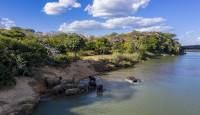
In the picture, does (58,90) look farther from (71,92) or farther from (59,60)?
(59,60)

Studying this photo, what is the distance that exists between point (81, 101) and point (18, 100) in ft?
22.6

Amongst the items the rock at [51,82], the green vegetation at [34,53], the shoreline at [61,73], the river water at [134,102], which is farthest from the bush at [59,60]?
the river water at [134,102]

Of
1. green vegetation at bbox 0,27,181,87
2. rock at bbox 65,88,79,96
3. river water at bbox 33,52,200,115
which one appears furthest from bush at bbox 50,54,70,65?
rock at bbox 65,88,79,96

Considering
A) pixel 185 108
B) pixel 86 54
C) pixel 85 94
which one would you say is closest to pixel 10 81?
pixel 85 94

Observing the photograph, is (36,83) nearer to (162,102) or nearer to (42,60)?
(42,60)

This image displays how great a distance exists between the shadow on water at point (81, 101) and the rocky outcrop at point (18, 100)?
0.99 m

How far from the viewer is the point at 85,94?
32.7 metres

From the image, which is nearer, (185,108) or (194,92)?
(185,108)

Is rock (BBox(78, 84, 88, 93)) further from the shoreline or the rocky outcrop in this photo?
the rocky outcrop

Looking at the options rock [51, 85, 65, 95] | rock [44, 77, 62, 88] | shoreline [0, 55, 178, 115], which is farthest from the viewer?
rock [44, 77, 62, 88]

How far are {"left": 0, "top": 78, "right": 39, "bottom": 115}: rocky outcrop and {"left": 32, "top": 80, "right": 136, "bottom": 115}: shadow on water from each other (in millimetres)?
994

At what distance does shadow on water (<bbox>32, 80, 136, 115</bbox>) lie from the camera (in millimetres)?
25891

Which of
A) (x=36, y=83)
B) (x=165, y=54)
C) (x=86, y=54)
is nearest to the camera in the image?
(x=36, y=83)

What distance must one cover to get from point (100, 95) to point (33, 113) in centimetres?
932
